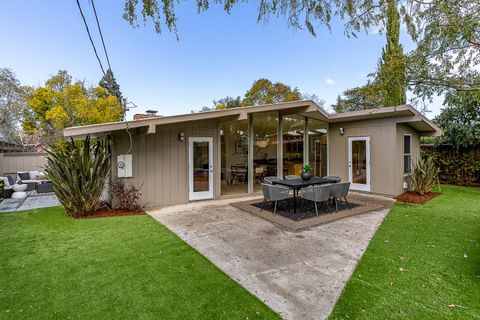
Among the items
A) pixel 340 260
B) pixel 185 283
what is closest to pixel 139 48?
pixel 185 283

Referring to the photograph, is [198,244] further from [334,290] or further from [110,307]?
[334,290]

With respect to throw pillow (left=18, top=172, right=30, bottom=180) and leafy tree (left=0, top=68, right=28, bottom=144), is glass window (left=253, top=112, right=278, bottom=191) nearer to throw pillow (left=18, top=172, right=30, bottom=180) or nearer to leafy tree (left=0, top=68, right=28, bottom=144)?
throw pillow (left=18, top=172, right=30, bottom=180)

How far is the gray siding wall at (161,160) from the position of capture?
21.8 ft

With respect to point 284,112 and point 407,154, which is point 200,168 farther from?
point 407,154

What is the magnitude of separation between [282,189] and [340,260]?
2.54 metres

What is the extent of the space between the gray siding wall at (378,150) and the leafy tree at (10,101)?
20402mm

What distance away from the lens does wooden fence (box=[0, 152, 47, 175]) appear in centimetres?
1237

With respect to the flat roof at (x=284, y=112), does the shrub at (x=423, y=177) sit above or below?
below

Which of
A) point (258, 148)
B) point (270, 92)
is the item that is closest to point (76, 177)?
point (258, 148)

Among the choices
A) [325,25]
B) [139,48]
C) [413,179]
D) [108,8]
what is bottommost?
[413,179]

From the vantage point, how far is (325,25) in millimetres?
3688

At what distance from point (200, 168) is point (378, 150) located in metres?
5.84

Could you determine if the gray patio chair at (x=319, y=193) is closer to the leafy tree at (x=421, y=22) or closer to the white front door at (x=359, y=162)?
the leafy tree at (x=421, y=22)

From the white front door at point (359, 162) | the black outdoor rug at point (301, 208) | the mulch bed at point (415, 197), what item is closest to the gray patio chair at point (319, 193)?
the black outdoor rug at point (301, 208)
